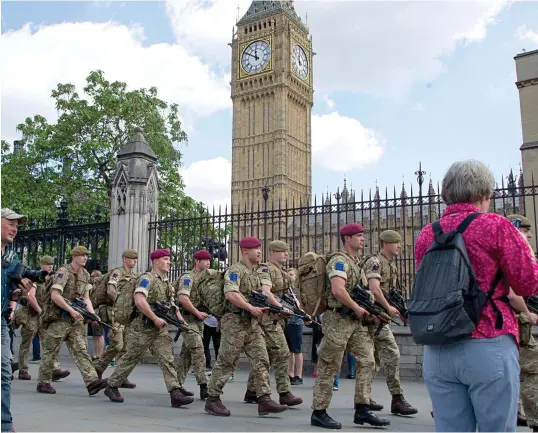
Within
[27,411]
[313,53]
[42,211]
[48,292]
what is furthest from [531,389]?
[313,53]

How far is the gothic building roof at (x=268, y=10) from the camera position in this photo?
74.9 m

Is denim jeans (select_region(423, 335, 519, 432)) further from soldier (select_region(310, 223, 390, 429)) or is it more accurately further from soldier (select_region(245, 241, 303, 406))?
soldier (select_region(245, 241, 303, 406))

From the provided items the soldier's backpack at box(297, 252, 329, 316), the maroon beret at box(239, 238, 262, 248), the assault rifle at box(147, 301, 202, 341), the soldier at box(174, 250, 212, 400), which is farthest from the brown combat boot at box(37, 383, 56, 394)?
the soldier's backpack at box(297, 252, 329, 316)

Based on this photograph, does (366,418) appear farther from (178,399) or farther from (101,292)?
(101,292)

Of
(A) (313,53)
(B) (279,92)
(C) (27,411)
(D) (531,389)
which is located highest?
(A) (313,53)

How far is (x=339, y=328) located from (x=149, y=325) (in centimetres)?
237

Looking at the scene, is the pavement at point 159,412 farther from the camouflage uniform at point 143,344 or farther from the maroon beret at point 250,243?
the maroon beret at point 250,243

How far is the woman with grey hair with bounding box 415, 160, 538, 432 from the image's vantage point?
2.55 meters

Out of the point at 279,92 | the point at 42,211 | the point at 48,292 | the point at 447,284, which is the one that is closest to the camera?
the point at 447,284

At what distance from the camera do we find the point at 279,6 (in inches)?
2958

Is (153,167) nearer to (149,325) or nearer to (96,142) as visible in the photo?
(149,325)

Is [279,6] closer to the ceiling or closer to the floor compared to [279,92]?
closer to the ceiling

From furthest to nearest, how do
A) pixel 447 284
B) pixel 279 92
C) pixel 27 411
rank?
pixel 279 92, pixel 27 411, pixel 447 284

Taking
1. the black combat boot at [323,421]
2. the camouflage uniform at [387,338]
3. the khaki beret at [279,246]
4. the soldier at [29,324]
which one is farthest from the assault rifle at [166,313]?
the soldier at [29,324]
